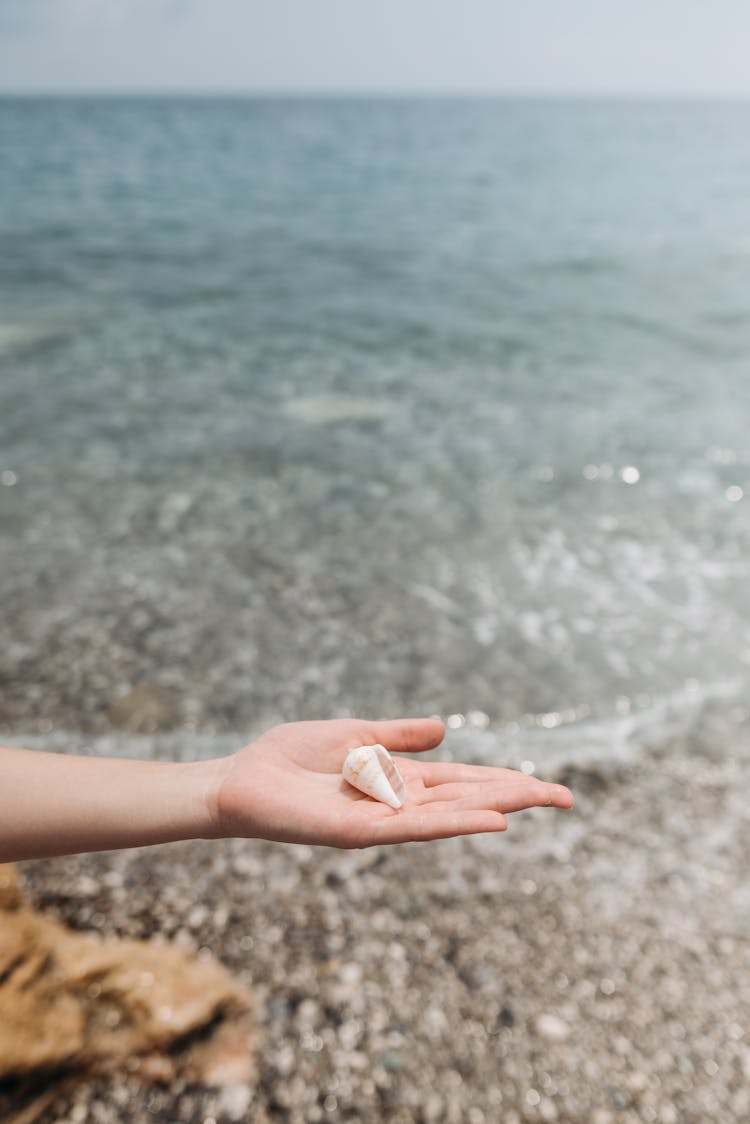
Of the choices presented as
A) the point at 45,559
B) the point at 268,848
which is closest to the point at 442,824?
the point at 268,848

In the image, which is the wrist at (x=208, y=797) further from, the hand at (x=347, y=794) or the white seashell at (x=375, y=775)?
the white seashell at (x=375, y=775)

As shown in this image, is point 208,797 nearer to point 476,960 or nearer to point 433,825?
point 433,825

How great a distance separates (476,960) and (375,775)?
4.64 ft

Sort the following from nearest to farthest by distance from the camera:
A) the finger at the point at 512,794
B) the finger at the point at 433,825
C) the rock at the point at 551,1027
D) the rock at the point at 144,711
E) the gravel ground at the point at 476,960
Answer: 1. the finger at the point at 433,825
2. the finger at the point at 512,794
3. the gravel ground at the point at 476,960
4. the rock at the point at 551,1027
5. the rock at the point at 144,711

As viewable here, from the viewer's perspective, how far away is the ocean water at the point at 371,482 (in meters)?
5.45

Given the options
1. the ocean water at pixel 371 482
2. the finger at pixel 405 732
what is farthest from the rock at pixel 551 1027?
the ocean water at pixel 371 482

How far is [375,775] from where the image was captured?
8.06 feet

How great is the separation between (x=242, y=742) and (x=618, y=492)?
16.4 feet

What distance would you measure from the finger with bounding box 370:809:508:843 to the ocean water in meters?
2.90

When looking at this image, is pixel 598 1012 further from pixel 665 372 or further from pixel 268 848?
pixel 665 372

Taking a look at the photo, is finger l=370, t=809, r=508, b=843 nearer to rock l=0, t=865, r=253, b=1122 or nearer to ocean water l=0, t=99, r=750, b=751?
rock l=0, t=865, r=253, b=1122

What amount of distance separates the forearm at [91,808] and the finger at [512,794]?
2.38 feet

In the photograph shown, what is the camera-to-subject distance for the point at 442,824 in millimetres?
2182

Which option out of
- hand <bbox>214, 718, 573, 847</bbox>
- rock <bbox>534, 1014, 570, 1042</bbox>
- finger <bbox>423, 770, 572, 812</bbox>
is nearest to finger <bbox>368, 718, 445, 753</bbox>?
hand <bbox>214, 718, 573, 847</bbox>
